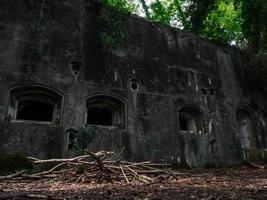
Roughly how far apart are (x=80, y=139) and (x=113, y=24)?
4245mm

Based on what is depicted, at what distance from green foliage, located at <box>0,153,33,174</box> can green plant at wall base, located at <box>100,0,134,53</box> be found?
4549 millimetres

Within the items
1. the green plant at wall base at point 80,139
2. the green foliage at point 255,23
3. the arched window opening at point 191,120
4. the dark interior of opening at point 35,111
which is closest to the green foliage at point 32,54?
the dark interior of opening at point 35,111

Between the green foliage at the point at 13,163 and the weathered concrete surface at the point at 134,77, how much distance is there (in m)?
0.32

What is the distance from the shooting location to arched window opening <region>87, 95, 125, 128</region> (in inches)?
363

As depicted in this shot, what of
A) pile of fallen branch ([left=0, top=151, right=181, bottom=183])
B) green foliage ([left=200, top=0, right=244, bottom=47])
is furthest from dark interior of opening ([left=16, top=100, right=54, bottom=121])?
green foliage ([left=200, top=0, right=244, bottom=47])

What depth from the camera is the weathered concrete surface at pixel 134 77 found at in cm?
848

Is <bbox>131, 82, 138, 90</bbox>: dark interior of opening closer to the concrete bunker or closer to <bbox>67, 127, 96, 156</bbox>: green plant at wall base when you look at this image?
<bbox>67, 127, 96, 156</bbox>: green plant at wall base

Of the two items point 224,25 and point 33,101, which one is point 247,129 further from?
point 33,101

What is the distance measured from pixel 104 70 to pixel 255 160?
279 inches

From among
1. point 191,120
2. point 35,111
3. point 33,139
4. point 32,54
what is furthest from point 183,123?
point 32,54

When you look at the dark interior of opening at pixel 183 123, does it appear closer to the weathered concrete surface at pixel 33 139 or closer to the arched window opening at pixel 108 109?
the arched window opening at pixel 108 109

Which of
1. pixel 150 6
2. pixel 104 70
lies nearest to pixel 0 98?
pixel 104 70

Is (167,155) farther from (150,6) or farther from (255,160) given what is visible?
(150,6)

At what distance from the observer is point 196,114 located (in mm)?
11078
